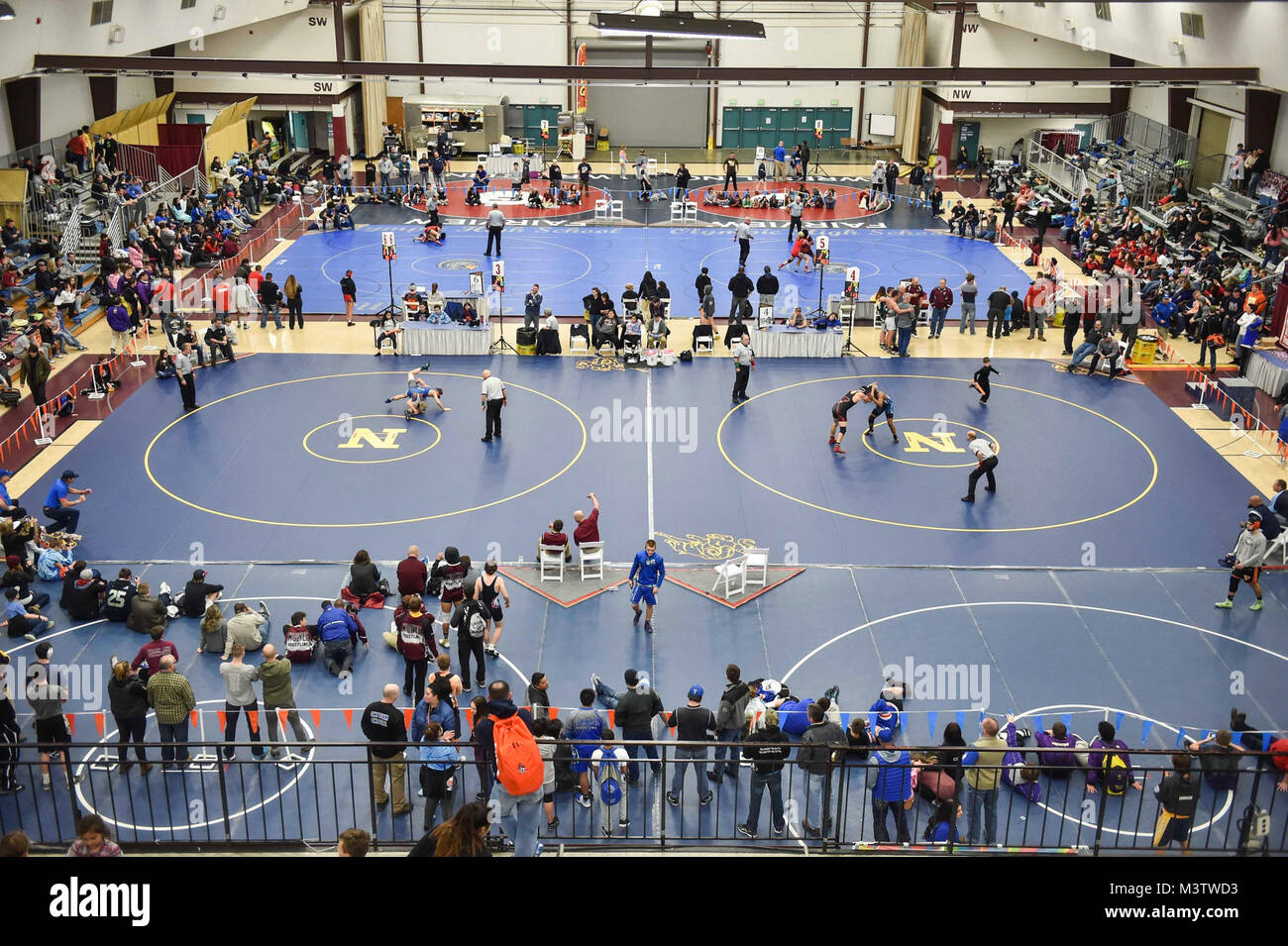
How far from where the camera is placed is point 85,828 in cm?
962

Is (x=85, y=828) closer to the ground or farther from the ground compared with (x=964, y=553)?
farther from the ground

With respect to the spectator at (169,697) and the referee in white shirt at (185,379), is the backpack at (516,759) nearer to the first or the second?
the spectator at (169,697)

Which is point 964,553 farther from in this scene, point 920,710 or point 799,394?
point 799,394

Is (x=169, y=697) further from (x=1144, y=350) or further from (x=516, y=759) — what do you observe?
(x=1144, y=350)

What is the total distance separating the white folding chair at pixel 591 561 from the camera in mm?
20578

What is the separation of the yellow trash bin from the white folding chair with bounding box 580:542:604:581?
1877cm

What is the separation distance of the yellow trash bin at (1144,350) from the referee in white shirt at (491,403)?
58.0ft

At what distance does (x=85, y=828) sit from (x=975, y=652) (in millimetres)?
13352

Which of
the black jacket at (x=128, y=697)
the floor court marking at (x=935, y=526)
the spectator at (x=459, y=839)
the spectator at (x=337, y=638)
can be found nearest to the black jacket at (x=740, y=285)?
the floor court marking at (x=935, y=526)

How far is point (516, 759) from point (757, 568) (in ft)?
31.5

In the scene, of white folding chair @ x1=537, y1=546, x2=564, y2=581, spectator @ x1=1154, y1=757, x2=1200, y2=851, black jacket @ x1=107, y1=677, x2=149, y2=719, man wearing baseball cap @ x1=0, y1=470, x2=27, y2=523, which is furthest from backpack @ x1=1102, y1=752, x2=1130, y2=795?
man wearing baseball cap @ x1=0, y1=470, x2=27, y2=523

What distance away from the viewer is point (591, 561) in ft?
68.1

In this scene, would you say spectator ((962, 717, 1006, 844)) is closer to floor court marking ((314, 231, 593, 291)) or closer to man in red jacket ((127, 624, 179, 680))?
man in red jacket ((127, 624, 179, 680))
